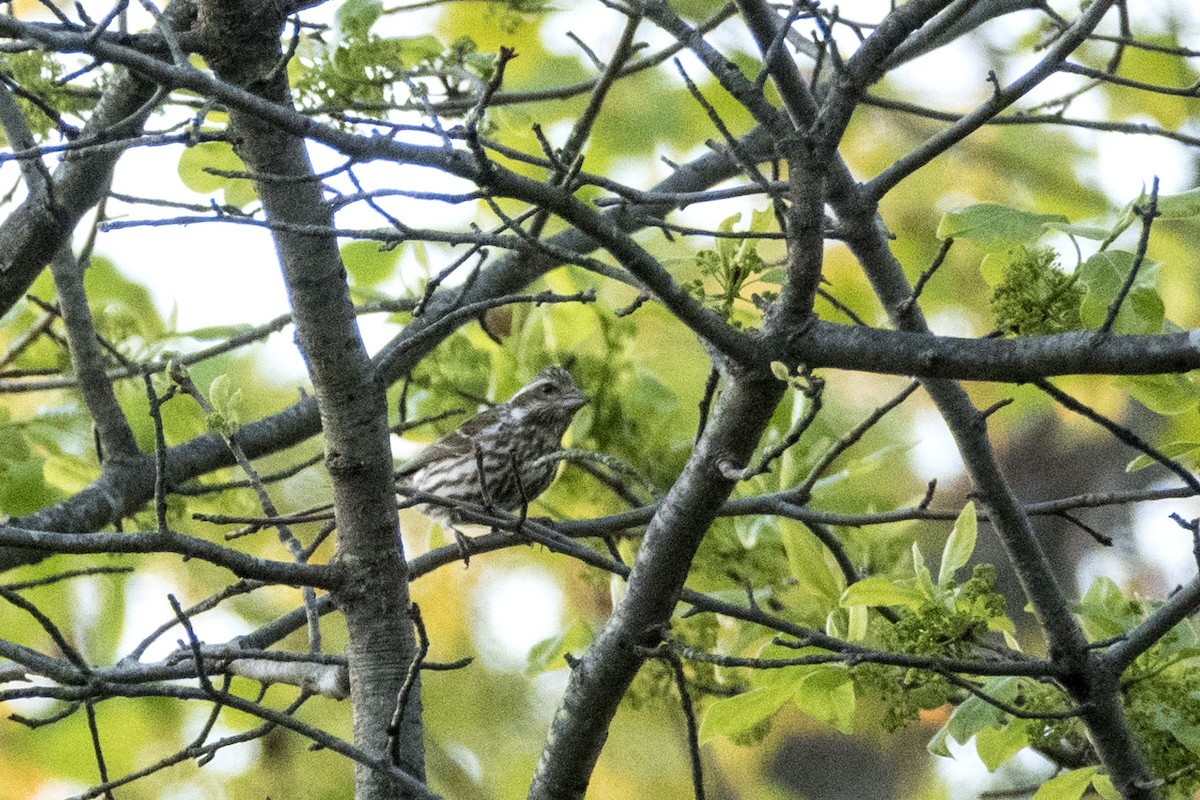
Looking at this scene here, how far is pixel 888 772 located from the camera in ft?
27.6

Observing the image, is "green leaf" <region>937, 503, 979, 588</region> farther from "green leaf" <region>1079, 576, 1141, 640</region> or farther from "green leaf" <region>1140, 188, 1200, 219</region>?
"green leaf" <region>1140, 188, 1200, 219</region>

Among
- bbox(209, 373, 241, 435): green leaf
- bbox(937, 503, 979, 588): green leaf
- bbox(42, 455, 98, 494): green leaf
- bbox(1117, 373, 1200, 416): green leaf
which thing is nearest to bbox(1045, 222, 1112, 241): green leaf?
bbox(1117, 373, 1200, 416): green leaf

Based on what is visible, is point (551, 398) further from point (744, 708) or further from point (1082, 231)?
point (1082, 231)

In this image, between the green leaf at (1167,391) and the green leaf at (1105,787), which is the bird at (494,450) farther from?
the green leaf at (1167,391)

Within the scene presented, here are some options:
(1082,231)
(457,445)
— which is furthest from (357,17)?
(457,445)

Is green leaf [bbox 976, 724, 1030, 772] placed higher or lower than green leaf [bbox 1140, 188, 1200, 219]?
lower

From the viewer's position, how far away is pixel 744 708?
291 cm

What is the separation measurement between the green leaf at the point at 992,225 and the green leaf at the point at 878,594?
72 cm

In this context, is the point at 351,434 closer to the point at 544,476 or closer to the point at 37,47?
the point at 37,47

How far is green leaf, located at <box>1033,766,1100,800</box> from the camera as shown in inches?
114

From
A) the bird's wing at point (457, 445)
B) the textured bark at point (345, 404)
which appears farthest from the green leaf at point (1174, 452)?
the bird's wing at point (457, 445)

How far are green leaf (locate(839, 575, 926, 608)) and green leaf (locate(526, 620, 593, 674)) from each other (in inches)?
52.7

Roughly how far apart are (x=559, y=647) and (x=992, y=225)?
1.98 metres

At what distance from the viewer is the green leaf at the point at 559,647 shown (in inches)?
159
